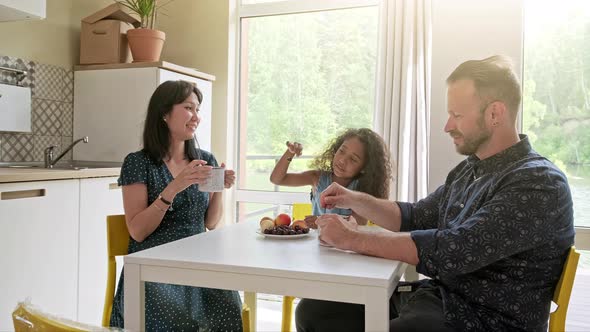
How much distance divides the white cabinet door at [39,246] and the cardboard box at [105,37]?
104 cm

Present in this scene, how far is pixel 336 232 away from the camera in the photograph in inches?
54.8

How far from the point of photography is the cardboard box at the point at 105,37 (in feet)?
10.3

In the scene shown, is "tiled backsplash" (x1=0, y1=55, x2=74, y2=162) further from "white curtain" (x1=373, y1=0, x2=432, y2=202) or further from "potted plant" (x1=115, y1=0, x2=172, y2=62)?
"white curtain" (x1=373, y1=0, x2=432, y2=202)

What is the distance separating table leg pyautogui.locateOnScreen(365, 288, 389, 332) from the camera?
109 centimetres

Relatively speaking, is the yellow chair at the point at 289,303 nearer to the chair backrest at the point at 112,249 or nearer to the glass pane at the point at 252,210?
the chair backrest at the point at 112,249

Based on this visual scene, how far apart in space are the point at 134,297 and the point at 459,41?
7.07ft

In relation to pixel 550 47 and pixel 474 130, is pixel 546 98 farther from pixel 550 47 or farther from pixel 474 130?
pixel 474 130

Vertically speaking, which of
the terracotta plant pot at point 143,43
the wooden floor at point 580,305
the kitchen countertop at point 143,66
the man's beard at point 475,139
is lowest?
the wooden floor at point 580,305

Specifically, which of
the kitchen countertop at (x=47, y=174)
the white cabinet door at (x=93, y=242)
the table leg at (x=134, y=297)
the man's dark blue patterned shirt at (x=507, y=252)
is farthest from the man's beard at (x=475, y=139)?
the white cabinet door at (x=93, y=242)

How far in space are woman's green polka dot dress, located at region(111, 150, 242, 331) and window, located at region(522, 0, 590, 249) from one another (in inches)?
75.5

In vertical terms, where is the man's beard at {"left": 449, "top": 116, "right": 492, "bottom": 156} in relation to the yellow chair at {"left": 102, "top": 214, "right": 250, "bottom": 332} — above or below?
above

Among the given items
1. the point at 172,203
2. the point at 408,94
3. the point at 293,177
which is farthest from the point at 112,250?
the point at 408,94

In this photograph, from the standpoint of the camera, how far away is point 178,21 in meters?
3.79

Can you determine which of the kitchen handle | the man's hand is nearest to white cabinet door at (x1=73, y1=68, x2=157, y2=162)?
the kitchen handle
